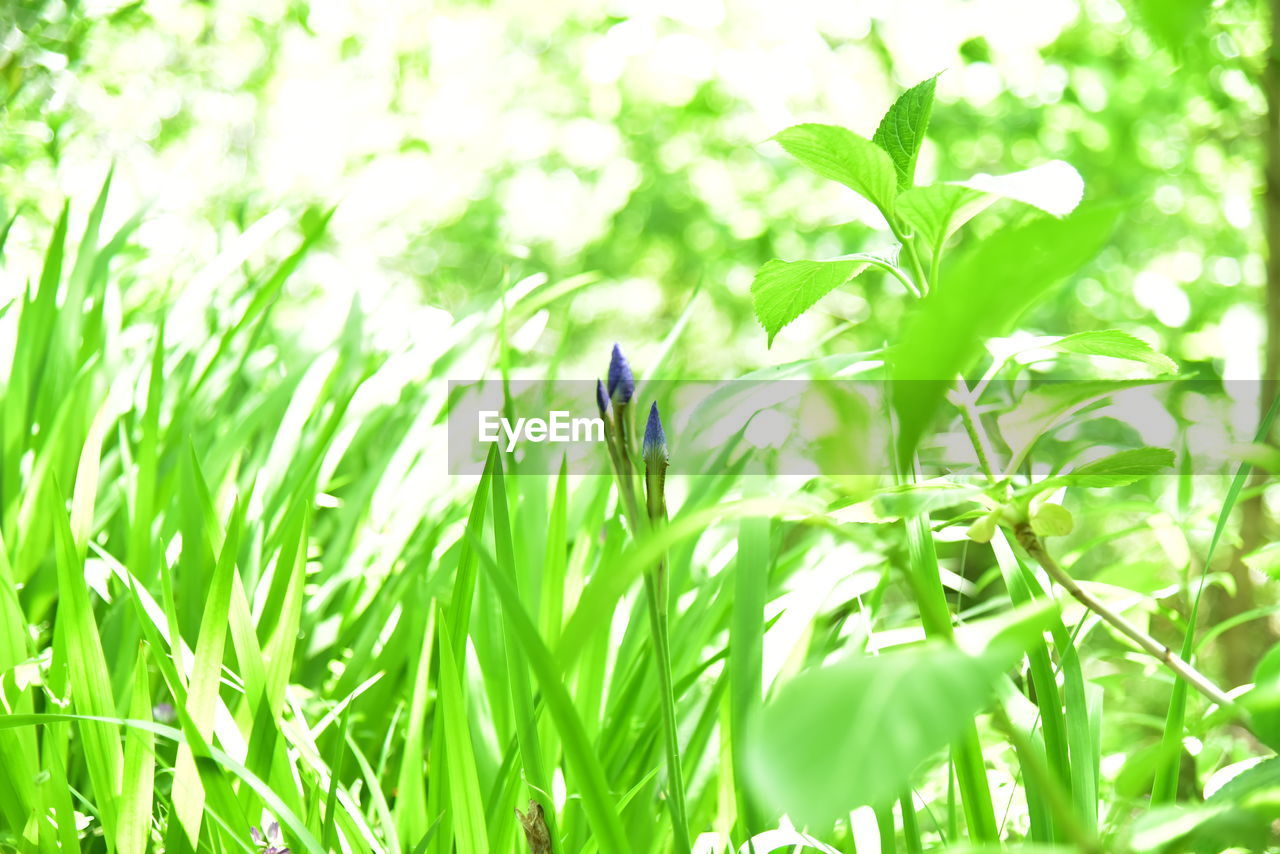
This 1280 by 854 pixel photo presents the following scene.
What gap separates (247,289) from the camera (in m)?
1.37

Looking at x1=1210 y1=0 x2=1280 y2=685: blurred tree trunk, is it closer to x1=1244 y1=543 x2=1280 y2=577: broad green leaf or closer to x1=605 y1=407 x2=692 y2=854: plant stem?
x1=1244 y1=543 x2=1280 y2=577: broad green leaf

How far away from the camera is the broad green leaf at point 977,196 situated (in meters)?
0.37

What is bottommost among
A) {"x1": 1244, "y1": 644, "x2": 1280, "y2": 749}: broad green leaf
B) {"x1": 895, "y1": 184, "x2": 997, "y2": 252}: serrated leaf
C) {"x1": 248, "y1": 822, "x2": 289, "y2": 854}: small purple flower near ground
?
{"x1": 248, "y1": 822, "x2": 289, "y2": 854}: small purple flower near ground

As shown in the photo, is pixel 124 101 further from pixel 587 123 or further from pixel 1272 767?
pixel 1272 767

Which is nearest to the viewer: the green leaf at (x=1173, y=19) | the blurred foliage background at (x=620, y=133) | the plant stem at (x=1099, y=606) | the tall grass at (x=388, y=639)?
the green leaf at (x=1173, y=19)

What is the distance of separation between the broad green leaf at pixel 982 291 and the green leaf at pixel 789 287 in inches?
7.7

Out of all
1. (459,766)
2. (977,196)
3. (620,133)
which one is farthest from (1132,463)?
(620,133)

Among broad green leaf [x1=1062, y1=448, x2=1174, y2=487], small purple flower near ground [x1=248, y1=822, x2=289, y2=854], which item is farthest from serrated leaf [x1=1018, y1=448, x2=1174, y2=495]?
small purple flower near ground [x1=248, y1=822, x2=289, y2=854]

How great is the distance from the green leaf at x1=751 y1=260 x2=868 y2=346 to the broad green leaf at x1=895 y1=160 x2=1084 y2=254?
47 millimetres

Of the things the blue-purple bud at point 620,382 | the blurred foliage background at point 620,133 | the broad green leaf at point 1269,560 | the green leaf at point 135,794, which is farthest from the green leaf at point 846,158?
the blurred foliage background at point 620,133

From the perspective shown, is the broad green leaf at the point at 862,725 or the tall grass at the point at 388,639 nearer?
the broad green leaf at the point at 862,725

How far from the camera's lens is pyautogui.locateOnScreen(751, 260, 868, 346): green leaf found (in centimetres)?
45

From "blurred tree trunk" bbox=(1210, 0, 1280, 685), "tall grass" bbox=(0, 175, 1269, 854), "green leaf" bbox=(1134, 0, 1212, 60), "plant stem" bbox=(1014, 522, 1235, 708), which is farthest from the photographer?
"blurred tree trunk" bbox=(1210, 0, 1280, 685)

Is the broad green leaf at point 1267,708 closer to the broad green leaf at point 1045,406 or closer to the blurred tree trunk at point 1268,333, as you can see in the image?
the broad green leaf at point 1045,406
